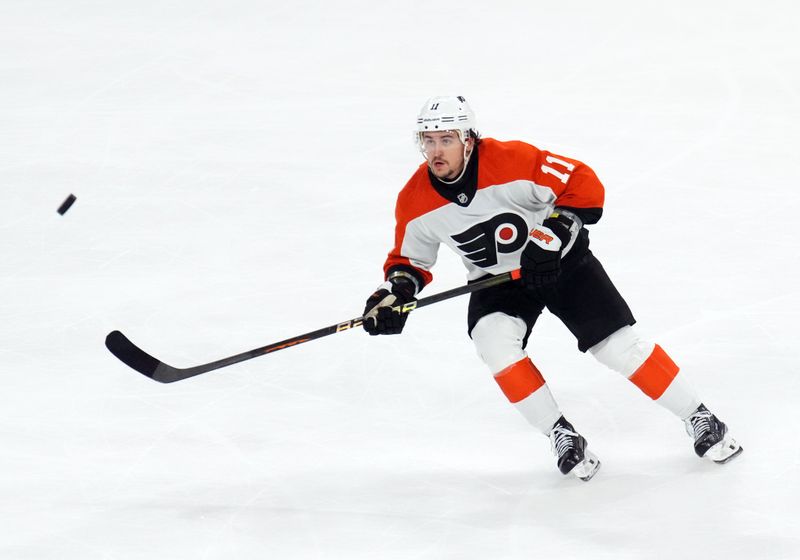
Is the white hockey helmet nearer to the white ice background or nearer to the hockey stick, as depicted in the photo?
the hockey stick

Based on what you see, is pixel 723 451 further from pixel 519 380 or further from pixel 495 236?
pixel 495 236

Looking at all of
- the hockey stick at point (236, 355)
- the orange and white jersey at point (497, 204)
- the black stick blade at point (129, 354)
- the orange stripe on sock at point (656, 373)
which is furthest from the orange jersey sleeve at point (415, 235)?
the black stick blade at point (129, 354)

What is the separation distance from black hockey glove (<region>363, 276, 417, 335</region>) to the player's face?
34cm

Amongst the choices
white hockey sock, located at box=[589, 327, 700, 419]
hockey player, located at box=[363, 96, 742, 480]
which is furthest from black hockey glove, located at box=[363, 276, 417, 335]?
white hockey sock, located at box=[589, 327, 700, 419]

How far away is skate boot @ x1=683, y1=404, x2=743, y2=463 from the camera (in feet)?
9.89

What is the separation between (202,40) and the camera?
7141mm

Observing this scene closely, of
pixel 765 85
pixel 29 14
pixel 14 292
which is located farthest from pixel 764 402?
pixel 29 14

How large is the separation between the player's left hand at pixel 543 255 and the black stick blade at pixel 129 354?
3.71 ft

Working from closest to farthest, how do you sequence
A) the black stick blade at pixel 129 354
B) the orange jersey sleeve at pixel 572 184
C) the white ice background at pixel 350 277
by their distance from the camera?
the white ice background at pixel 350 277 < the orange jersey sleeve at pixel 572 184 < the black stick blade at pixel 129 354

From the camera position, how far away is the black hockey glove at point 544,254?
289 centimetres

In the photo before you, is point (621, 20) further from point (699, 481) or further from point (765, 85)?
point (699, 481)

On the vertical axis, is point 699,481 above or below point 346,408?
above

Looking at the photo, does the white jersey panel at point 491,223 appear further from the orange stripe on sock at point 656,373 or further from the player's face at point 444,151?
the orange stripe on sock at point 656,373

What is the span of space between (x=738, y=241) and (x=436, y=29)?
3.44 m
